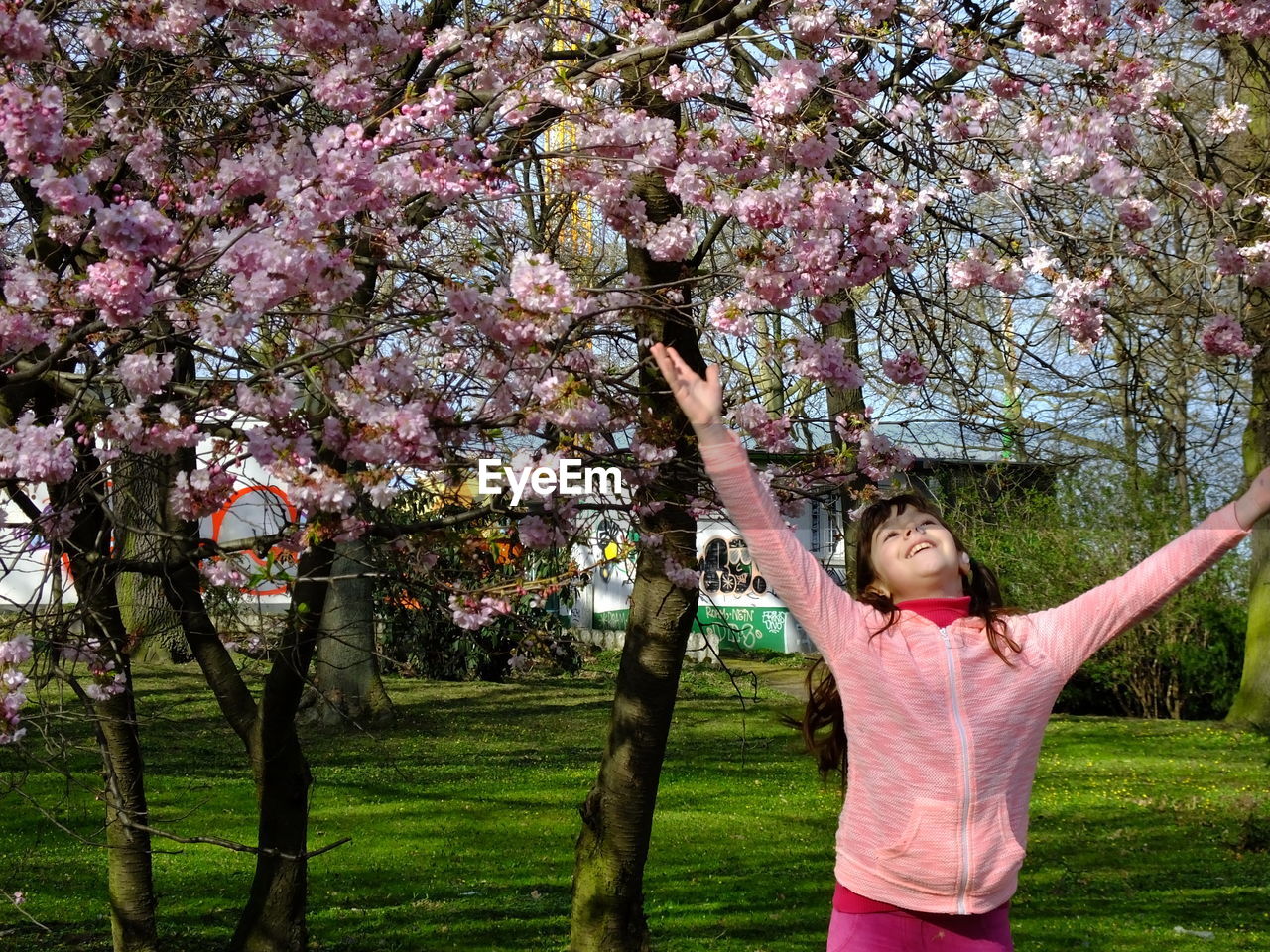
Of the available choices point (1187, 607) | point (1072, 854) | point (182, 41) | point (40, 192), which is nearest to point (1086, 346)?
point (182, 41)

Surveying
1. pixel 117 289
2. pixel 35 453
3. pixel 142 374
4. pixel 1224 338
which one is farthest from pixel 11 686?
pixel 1224 338

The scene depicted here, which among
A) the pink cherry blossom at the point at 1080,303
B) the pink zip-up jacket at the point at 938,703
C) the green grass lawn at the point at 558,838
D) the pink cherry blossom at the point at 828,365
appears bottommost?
the green grass lawn at the point at 558,838

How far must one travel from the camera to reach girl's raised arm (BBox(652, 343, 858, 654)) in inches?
110

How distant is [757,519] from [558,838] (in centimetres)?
704

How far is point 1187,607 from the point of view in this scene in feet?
53.8

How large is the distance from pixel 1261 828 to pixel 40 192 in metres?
8.70

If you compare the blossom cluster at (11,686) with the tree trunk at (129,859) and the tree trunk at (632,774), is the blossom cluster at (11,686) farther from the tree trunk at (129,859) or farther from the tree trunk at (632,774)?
the tree trunk at (632,774)

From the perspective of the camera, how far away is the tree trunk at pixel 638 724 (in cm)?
511

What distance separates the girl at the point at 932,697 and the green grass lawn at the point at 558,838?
1754mm

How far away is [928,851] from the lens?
108 inches

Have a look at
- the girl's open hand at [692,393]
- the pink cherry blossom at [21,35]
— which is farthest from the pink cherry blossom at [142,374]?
the girl's open hand at [692,393]

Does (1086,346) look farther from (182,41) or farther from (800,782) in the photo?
(800,782)

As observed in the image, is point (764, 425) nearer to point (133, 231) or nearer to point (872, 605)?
point (872, 605)

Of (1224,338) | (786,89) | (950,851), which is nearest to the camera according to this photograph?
(950,851)
